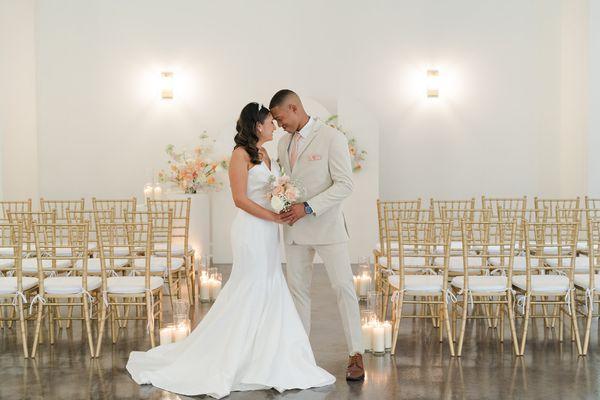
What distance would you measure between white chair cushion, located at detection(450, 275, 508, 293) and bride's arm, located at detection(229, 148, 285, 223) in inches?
63.9

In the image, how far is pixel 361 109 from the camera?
377 inches

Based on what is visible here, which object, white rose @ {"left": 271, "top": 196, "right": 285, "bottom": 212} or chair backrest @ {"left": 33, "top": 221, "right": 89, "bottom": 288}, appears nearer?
white rose @ {"left": 271, "top": 196, "right": 285, "bottom": 212}

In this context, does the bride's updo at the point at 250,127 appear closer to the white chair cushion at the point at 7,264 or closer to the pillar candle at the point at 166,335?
the pillar candle at the point at 166,335

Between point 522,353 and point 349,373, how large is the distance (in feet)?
4.92

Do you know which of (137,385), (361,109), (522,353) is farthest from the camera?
(361,109)

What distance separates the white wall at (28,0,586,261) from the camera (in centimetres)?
1047

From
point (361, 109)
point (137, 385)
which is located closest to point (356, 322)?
point (137, 385)

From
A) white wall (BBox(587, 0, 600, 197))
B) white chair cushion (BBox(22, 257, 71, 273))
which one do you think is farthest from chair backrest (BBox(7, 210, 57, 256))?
white wall (BBox(587, 0, 600, 197))

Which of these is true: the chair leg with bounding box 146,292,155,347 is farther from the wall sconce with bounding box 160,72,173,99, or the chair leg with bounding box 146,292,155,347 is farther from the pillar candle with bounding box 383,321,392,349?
the wall sconce with bounding box 160,72,173,99

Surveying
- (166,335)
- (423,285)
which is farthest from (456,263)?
(166,335)

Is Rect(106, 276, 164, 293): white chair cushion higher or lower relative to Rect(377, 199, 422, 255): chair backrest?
lower

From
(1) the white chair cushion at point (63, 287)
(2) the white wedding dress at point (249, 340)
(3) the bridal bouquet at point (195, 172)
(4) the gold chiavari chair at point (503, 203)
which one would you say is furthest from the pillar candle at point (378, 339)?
(3) the bridal bouquet at point (195, 172)

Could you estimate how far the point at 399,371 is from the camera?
4922mm

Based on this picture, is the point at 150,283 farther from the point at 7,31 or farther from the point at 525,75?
the point at 525,75
